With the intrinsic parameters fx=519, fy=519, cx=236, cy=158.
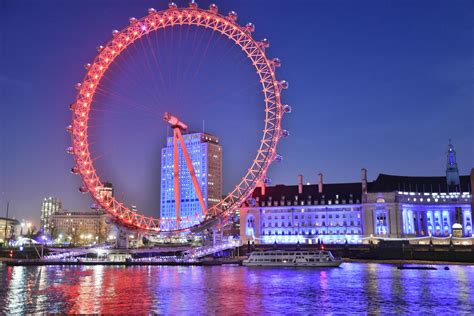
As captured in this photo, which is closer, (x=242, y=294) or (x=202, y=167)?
(x=242, y=294)

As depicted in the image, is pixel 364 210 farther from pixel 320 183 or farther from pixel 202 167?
pixel 202 167

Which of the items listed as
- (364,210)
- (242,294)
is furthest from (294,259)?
(364,210)

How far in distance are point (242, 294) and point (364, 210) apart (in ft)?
272

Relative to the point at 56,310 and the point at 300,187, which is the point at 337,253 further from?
the point at 56,310

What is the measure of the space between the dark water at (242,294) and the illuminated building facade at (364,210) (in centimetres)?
6234

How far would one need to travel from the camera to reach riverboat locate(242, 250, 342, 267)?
70000 mm

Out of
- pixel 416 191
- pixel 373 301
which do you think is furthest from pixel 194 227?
pixel 416 191

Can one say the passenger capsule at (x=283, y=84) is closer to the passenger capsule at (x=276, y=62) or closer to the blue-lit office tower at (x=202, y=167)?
the passenger capsule at (x=276, y=62)

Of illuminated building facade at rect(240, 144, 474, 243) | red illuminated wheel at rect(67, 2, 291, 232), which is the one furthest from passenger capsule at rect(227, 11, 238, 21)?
illuminated building facade at rect(240, 144, 474, 243)

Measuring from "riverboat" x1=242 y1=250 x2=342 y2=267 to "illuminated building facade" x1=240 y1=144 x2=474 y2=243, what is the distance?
3867 centimetres

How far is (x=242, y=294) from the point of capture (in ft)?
124

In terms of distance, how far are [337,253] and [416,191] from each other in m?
39.9

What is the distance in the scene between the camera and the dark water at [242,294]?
102ft

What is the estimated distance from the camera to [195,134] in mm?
194500
